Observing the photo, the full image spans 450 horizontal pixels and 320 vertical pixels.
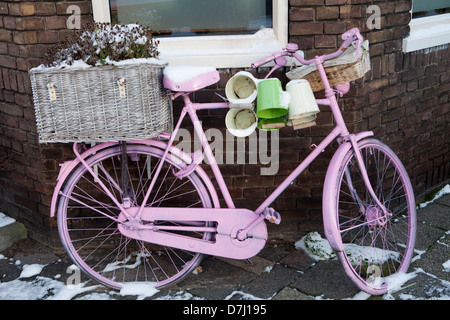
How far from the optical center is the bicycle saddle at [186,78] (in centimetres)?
293

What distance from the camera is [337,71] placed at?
2.95 meters

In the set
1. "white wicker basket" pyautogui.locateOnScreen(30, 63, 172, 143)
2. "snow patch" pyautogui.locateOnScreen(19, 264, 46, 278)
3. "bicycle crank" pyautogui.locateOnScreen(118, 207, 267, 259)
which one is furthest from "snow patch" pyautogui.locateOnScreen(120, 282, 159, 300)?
"white wicker basket" pyautogui.locateOnScreen(30, 63, 172, 143)

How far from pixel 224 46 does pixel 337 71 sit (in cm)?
102

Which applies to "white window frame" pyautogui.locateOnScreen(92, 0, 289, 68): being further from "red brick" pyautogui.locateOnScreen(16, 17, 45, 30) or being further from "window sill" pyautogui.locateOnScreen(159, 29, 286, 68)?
"red brick" pyautogui.locateOnScreen(16, 17, 45, 30)

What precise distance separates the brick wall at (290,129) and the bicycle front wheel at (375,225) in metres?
0.26

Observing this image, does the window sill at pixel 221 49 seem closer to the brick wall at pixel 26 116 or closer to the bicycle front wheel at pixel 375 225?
the brick wall at pixel 26 116

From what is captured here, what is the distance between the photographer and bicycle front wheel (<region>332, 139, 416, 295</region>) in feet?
10.4

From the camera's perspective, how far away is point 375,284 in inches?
128

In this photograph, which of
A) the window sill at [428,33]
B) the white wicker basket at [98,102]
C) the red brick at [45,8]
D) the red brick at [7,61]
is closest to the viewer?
the white wicker basket at [98,102]

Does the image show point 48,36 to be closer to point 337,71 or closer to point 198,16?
point 198,16

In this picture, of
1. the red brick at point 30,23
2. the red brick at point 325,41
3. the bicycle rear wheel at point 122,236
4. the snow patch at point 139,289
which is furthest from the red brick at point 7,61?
the red brick at point 325,41
